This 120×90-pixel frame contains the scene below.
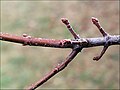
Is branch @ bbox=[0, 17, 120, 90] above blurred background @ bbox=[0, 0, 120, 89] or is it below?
above

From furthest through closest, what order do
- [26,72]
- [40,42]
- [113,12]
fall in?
[113,12], [26,72], [40,42]

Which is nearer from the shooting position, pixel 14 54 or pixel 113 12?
pixel 14 54

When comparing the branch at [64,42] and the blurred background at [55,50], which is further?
the blurred background at [55,50]

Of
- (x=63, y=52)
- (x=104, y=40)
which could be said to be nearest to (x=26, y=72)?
(x=63, y=52)

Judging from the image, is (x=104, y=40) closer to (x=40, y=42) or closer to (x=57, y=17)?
(x=40, y=42)

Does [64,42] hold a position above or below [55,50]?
above

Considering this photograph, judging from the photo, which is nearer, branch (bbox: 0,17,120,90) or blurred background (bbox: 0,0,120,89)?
branch (bbox: 0,17,120,90)

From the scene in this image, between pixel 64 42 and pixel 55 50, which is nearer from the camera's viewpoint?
pixel 64 42

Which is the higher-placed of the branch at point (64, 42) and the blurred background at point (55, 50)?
the branch at point (64, 42)
